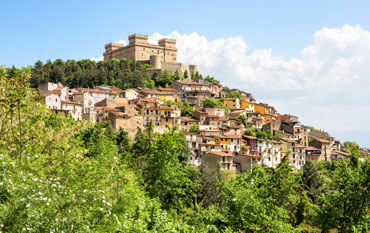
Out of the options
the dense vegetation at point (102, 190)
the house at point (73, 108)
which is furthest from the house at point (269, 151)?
the dense vegetation at point (102, 190)

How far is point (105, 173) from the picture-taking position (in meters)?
13.1

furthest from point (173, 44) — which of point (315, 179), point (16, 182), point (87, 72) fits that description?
point (16, 182)

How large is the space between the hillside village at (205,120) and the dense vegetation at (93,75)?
827 cm

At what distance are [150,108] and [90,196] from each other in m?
58.2

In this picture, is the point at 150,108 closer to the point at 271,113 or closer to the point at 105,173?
the point at 271,113

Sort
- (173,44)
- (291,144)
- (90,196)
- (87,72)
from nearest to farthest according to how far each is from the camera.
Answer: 1. (90,196)
2. (291,144)
3. (87,72)
4. (173,44)

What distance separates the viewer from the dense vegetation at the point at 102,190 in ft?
24.1

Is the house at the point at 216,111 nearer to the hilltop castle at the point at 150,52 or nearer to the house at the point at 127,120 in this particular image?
the house at the point at 127,120

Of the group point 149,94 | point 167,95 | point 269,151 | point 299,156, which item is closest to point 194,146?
point 269,151

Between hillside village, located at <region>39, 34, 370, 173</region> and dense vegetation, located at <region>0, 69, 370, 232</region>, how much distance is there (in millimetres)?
33539

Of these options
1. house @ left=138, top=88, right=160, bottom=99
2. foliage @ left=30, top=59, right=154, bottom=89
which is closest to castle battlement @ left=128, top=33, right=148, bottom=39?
foliage @ left=30, top=59, right=154, bottom=89

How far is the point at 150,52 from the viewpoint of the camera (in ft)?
410

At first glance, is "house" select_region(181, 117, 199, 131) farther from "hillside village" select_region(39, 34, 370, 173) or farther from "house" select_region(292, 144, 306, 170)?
"house" select_region(292, 144, 306, 170)

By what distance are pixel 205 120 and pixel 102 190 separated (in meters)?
61.7
